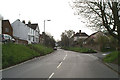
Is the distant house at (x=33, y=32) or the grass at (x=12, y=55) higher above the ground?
the distant house at (x=33, y=32)

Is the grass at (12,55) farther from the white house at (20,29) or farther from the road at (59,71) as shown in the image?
the white house at (20,29)

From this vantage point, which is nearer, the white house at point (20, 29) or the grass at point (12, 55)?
the grass at point (12, 55)

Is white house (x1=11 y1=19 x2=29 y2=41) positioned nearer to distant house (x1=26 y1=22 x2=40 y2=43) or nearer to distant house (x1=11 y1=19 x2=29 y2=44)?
distant house (x1=11 y1=19 x2=29 y2=44)

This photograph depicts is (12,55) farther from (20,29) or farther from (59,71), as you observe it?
(20,29)

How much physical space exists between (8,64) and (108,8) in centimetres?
1196

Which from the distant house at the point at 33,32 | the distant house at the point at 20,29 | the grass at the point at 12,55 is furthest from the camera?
the distant house at the point at 33,32

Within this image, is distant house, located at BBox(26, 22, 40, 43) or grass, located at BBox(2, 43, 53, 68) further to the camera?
distant house, located at BBox(26, 22, 40, 43)

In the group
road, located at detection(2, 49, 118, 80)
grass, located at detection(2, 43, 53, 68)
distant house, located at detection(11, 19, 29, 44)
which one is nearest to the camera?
road, located at detection(2, 49, 118, 80)

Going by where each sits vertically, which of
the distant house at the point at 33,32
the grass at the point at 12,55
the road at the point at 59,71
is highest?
the distant house at the point at 33,32

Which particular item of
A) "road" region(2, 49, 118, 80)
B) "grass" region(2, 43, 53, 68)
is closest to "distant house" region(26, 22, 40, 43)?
"grass" region(2, 43, 53, 68)

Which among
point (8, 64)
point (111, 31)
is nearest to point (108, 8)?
point (111, 31)

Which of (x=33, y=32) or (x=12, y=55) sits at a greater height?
(x=33, y=32)

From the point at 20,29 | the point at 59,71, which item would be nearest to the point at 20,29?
the point at 20,29

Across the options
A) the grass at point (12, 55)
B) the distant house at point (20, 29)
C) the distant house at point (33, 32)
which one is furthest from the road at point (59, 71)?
the distant house at point (33, 32)
